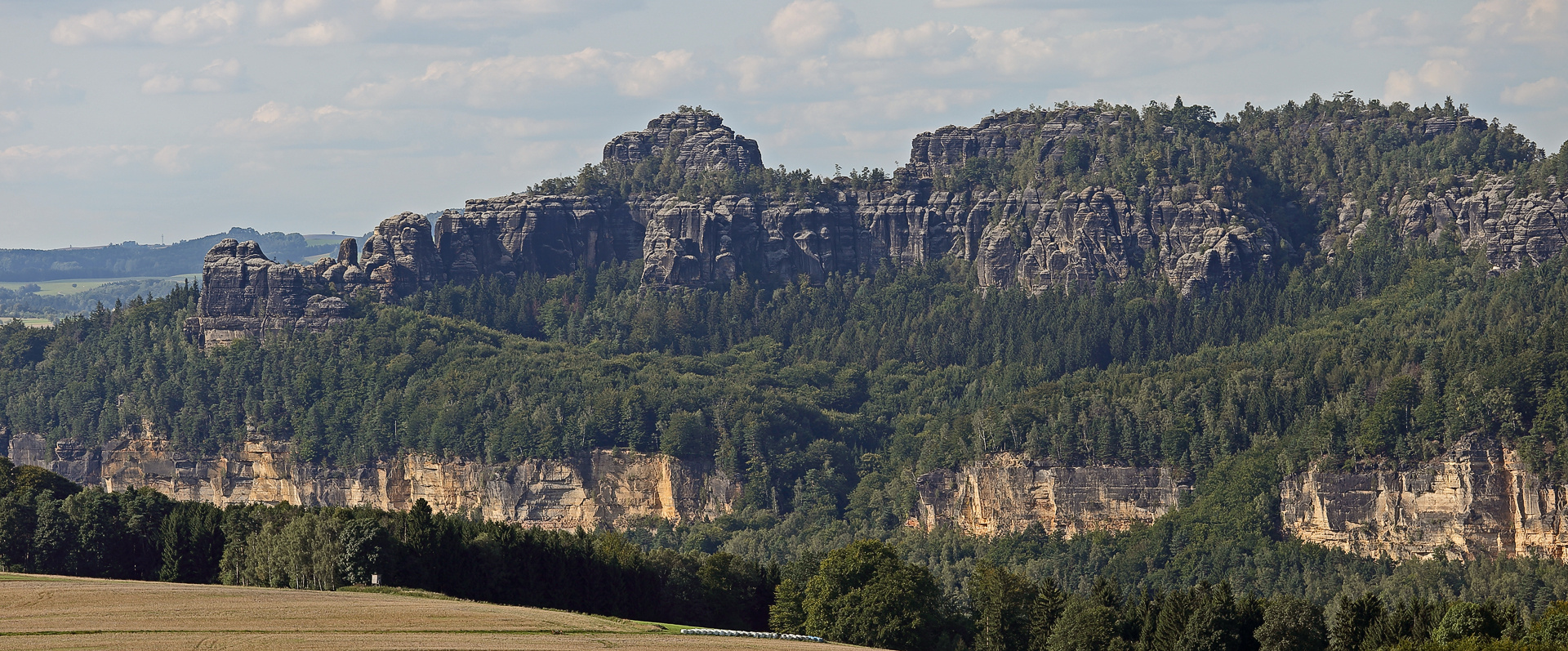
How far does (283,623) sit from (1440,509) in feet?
320

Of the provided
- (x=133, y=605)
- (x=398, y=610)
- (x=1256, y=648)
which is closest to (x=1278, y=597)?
(x=1256, y=648)

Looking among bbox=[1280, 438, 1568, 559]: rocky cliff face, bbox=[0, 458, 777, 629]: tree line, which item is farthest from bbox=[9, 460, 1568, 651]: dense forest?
bbox=[1280, 438, 1568, 559]: rocky cliff face

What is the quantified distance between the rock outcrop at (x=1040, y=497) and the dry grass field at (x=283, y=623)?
83.7 metres

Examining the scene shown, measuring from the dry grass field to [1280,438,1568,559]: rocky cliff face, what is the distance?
74620 mm

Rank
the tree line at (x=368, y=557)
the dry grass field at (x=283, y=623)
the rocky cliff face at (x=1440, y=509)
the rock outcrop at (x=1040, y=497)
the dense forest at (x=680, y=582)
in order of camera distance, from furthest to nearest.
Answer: the rock outcrop at (x=1040, y=497), the rocky cliff face at (x=1440, y=509), the tree line at (x=368, y=557), the dense forest at (x=680, y=582), the dry grass field at (x=283, y=623)

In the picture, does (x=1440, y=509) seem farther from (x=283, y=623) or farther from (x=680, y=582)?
(x=283, y=623)

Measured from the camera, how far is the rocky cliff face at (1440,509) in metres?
163

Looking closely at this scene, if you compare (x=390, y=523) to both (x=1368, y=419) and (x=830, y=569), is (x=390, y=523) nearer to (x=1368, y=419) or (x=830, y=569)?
(x=830, y=569)

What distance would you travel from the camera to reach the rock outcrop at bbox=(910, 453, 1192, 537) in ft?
608

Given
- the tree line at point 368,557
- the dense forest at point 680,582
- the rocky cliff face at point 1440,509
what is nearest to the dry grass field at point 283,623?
the tree line at point 368,557

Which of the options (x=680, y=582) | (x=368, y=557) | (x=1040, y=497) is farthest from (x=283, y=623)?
(x=1040, y=497)

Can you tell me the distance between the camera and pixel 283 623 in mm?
95125

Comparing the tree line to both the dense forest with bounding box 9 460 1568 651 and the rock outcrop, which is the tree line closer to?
the dense forest with bounding box 9 460 1568 651

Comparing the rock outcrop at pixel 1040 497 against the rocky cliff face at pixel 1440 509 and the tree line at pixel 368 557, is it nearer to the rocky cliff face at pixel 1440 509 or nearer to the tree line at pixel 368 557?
the rocky cliff face at pixel 1440 509
